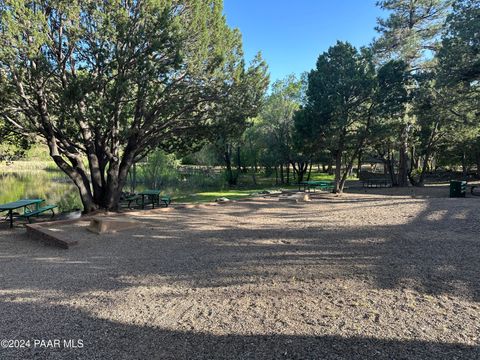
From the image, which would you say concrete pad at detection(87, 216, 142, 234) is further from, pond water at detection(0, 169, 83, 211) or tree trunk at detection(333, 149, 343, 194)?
tree trunk at detection(333, 149, 343, 194)

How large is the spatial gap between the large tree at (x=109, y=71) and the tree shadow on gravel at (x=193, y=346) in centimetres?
644

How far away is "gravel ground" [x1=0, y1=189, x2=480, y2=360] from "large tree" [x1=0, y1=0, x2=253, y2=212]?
12.6 feet

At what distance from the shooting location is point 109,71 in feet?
28.5

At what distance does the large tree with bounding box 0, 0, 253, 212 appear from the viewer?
757 cm

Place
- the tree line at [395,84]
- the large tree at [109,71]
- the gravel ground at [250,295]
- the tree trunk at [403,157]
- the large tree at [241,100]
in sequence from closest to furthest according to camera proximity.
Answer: the gravel ground at [250,295] → the large tree at [109,71] → the large tree at [241,100] → the tree line at [395,84] → the tree trunk at [403,157]

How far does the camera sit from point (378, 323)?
2.81 metres

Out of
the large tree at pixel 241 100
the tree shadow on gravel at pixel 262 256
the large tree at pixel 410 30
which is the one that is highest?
the large tree at pixel 410 30

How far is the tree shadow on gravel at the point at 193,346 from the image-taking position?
2.38 meters

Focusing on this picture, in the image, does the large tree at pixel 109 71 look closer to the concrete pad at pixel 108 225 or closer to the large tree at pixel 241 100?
the large tree at pixel 241 100

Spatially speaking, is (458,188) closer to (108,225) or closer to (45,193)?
(108,225)

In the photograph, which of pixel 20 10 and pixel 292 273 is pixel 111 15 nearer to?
pixel 20 10

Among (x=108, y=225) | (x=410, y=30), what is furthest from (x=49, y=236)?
(x=410, y=30)

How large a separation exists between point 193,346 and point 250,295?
108 centimetres

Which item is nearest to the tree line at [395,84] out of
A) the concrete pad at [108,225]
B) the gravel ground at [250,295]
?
the concrete pad at [108,225]
